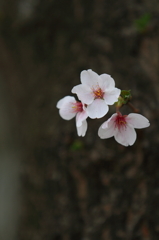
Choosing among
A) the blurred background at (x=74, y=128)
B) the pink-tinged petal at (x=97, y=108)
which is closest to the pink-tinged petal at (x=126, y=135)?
the pink-tinged petal at (x=97, y=108)

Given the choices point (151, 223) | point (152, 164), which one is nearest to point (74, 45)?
point (152, 164)

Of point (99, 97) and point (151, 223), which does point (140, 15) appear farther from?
point (151, 223)

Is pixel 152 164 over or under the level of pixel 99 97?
under

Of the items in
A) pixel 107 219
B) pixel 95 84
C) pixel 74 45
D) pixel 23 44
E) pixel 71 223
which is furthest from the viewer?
pixel 23 44

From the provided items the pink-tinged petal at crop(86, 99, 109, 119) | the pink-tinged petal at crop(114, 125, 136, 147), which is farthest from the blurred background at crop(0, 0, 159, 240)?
the pink-tinged petal at crop(86, 99, 109, 119)

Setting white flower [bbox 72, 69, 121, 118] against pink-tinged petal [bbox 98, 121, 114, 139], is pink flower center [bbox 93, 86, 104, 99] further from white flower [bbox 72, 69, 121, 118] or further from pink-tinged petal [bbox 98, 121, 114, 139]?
pink-tinged petal [bbox 98, 121, 114, 139]

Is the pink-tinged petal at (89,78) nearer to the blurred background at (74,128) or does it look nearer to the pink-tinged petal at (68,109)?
the pink-tinged petal at (68,109)

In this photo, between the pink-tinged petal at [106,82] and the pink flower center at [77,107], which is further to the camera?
the pink flower center at [77,107]

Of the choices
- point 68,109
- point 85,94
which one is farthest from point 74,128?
point 85,94
